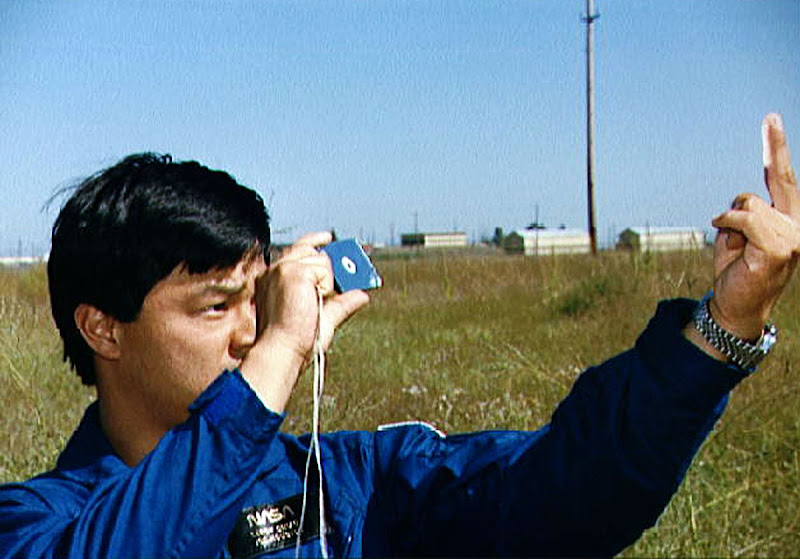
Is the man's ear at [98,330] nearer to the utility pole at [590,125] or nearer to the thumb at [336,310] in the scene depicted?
the thumb at [336,310]

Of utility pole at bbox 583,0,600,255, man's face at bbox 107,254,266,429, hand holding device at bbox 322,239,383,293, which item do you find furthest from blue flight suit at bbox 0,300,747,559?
utility pole at bbox 583,0,600,255

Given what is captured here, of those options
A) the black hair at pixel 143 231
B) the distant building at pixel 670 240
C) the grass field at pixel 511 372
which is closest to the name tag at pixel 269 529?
the black hair at pixel 143 231

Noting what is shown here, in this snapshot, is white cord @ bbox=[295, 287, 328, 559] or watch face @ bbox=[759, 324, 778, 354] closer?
watch face @ bbox=[759, 324, 778, 354]

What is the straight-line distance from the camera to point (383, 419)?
354 cm

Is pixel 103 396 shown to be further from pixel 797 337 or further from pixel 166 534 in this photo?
pixel 797 337

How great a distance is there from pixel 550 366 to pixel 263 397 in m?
3.37

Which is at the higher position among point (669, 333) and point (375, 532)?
point (669, 333)

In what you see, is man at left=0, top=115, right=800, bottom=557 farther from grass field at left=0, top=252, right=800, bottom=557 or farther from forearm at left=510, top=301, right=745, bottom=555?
grass field at left=0, top=252, right=800, bottom=557

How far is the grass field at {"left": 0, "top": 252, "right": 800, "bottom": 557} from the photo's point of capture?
2.80m

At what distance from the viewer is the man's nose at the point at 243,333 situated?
1.32 m

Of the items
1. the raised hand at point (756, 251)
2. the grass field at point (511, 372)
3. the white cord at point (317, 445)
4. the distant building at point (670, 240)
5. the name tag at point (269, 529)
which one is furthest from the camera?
the distant building at point (670, 240)

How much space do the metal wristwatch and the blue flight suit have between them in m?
0.01

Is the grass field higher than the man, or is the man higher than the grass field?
the man

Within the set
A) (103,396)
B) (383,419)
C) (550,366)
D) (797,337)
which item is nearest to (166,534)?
(103,396)
